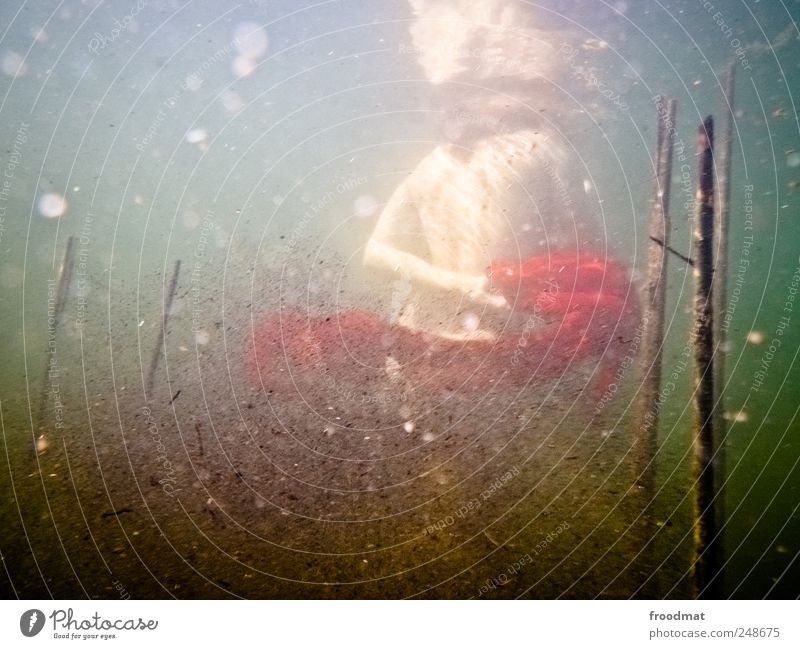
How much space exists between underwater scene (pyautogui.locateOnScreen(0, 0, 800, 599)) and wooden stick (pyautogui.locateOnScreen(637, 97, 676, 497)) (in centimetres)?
1

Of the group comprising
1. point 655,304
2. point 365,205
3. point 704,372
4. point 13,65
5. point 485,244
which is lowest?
point 704,372

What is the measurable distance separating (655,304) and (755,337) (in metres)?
0.37

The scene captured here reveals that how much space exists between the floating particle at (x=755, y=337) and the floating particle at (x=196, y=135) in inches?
84.9

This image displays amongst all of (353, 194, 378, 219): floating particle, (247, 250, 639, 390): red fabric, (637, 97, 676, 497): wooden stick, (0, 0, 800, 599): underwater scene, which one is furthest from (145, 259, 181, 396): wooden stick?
(637, 97, 676, 497): wooden stick

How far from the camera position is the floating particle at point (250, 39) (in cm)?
183

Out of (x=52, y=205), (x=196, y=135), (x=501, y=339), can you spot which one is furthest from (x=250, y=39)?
(x=501, y=339)

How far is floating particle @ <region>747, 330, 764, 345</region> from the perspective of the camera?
180cm

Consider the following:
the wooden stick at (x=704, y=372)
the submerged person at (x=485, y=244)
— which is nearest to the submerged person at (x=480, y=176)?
the submerged person at (x=485, y=244)

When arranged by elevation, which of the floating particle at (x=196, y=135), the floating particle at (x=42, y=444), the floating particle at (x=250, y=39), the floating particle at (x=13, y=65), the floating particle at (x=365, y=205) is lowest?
the floating particle at (x=42, y=444)

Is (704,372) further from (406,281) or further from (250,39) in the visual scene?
(250,39)

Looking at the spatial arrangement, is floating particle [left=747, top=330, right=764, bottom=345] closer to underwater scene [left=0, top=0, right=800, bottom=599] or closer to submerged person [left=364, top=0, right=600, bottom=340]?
underwater scene [left=0, top=0, right=800, bottom=599]

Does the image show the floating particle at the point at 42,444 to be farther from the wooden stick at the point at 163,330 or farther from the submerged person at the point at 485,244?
the submerged person at the point at 485,244

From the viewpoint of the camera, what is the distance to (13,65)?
1.78 meters

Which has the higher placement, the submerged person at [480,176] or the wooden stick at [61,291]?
the submerged person at [480,176]
